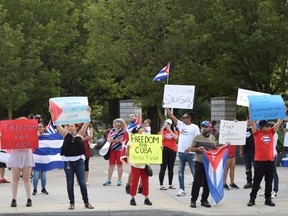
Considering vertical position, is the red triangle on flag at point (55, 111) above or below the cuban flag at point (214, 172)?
above

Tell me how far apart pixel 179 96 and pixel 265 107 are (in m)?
3.62

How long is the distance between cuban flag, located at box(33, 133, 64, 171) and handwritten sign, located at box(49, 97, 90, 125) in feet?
9.55

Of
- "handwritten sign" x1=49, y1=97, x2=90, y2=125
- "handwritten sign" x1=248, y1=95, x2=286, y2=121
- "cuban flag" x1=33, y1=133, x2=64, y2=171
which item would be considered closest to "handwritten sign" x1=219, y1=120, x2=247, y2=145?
"handwritten sign" x1=248, y1=95, x2=286, y2=121

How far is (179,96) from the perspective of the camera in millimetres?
16438

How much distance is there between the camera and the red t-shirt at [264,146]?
13.1 meters

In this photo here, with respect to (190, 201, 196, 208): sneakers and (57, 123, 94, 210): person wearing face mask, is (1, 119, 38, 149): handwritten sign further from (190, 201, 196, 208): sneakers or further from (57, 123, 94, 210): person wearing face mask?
(190, 201, 196, 208): sneakers

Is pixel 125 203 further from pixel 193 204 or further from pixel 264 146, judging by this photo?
pixel 264 146

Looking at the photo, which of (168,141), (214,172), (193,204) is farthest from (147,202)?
(168,141)

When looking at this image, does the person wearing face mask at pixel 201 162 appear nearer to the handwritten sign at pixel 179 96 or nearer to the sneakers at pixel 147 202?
the sneakers at pixel 147 202

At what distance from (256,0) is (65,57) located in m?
16.4

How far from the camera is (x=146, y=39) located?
1436 inches

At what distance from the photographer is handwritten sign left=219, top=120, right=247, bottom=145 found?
51.2 ft

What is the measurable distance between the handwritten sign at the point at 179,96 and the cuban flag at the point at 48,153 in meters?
2.84

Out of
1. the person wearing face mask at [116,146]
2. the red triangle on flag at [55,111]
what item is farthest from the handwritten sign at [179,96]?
the red triangle on flag at [55,111]
